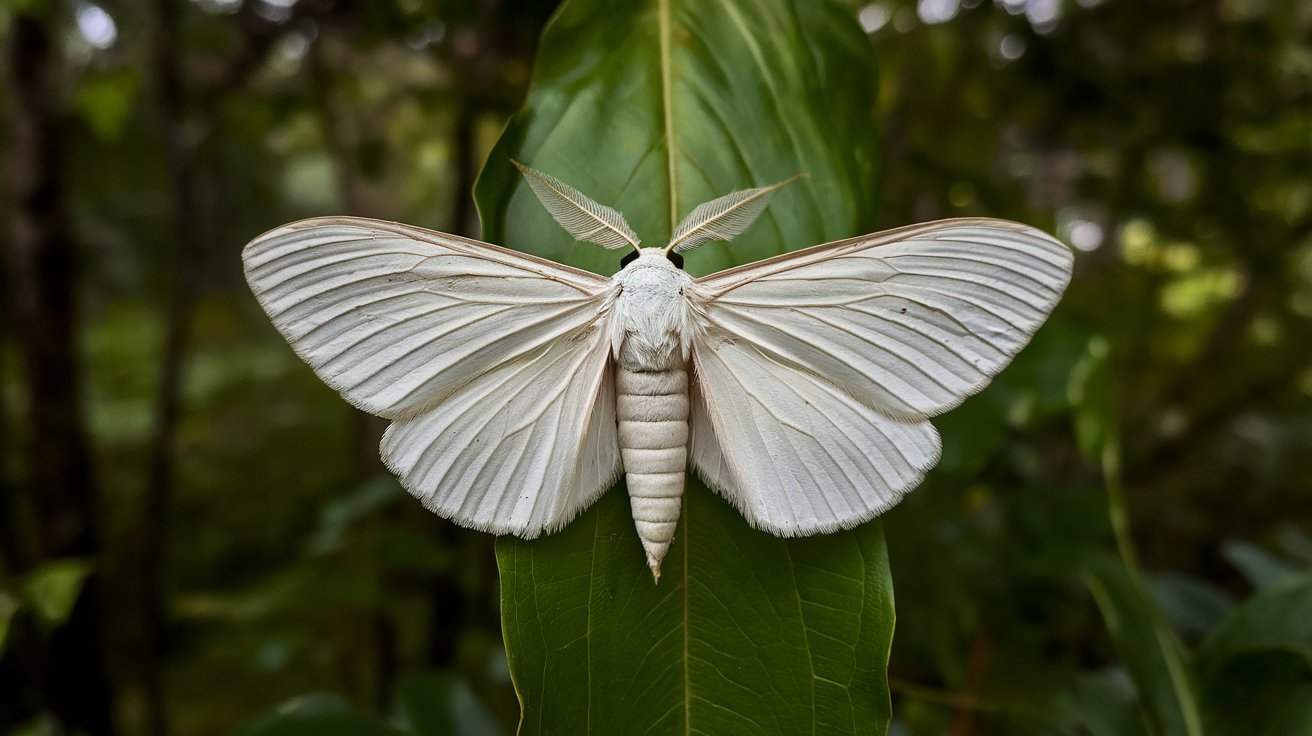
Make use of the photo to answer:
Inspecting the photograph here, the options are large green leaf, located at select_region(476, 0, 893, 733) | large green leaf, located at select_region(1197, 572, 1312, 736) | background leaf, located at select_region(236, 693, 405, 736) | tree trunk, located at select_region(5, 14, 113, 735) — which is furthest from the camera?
tree trunk, located at select_region(5, 14, 113, 735)

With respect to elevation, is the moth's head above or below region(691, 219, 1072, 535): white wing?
above

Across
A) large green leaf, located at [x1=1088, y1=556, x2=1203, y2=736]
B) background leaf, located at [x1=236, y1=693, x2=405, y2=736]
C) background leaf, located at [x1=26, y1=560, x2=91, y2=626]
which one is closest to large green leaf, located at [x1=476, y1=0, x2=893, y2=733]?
background leaf, located at [x1=236, y1=693, x2=405, y2=736]

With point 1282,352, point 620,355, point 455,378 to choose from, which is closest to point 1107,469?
point 620,355

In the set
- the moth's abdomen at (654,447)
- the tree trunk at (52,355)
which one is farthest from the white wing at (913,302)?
the tree trunk at (52,355)

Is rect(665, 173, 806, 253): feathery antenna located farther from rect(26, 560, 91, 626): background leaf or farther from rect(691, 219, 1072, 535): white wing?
rect(26, 560, 91, 626): background leaf

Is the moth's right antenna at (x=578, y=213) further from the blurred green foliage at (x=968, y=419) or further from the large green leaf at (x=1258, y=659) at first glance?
the large green leaf at (x=1258, y=659)

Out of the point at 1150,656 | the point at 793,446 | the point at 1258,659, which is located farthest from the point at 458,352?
the point at 1258,659
